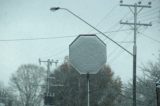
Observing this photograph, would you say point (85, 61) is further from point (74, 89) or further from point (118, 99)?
point (74, 89)

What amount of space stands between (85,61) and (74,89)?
5349 cm

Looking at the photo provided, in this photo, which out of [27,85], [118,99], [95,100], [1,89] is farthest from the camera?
[1,89]

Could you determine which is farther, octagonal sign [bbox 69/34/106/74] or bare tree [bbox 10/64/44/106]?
bare tree [bbox 10/64/44/106]

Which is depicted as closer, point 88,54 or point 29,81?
point 88,54

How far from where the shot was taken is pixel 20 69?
105 meters

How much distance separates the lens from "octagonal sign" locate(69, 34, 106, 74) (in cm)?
1595

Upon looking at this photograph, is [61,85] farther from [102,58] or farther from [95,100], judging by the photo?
[102,58]

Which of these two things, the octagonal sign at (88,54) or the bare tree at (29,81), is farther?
the bare tree at (29,81)

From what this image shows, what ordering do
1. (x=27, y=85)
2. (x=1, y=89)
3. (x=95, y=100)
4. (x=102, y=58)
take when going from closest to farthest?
1. (x=102, y=58)
2. (x=95, y=100)
3. (x=27, y=85)
4. (x=1, y=89)

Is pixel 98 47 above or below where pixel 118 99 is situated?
above

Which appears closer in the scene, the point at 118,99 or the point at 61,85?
the point at 118,99

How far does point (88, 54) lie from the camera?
52.6 ft

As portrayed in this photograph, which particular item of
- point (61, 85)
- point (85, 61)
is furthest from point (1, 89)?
point (85, 61)

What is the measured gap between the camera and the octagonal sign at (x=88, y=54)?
52.3 feet
